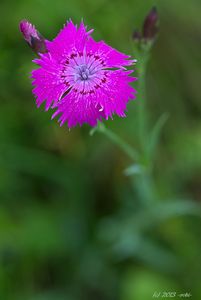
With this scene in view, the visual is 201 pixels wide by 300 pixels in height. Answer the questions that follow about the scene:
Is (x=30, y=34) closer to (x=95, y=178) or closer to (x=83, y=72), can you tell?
(x=83, y=72)

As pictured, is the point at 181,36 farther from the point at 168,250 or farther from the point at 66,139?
the point at 168,250

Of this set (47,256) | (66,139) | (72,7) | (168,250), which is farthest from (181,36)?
(47,256)

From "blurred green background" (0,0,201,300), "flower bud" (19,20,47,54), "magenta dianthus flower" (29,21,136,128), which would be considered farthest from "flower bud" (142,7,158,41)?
"blurred green background" (0,0,201,300)

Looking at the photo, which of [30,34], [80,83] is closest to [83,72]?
[80,83]

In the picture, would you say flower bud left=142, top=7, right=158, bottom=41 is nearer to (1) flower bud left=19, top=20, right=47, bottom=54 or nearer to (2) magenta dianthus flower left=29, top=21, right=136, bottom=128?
(2) magenta dianthus flower left=29, top=21, right=136, bottom=128

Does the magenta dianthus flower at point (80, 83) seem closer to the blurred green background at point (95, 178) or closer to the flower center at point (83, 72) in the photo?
the flower center at point (83, 72)

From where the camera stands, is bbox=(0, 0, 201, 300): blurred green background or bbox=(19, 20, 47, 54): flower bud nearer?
bbox=(19, 20, 47, 54): flower bud
